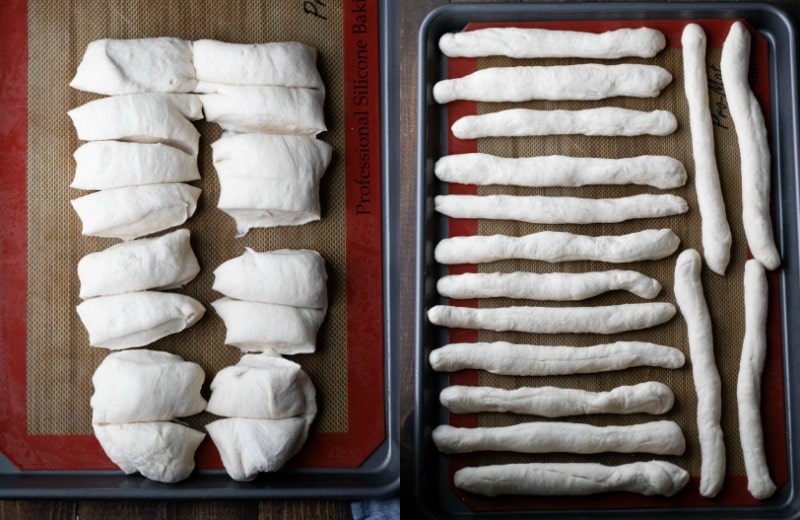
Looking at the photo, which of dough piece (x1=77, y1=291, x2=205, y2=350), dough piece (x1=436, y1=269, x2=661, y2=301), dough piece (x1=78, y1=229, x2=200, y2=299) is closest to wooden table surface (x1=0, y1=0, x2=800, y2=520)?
dough piece (x1=436, y1=269, x2=661, y2=301)

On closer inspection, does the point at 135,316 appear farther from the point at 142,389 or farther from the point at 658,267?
the point at 658,267

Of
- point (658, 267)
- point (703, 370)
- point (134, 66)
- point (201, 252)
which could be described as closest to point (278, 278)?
point (201, 252)

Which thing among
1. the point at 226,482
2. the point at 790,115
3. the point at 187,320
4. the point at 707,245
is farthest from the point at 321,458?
the point at 790,115

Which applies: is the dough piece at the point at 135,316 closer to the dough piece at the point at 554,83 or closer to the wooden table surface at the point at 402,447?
the wooden table surface at the point at 402,447

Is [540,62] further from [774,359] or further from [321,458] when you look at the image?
[321,458]

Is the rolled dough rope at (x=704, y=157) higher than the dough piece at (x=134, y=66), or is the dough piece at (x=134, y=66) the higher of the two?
the dough piece at (x=134, y=66)

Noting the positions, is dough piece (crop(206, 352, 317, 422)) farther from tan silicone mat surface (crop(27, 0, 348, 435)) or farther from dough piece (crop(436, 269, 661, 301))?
dough piece (crop(436, 269, 661, 301))

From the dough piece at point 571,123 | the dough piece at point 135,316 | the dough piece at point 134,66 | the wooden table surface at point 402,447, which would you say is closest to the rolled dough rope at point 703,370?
the dough piece at point 571,123
